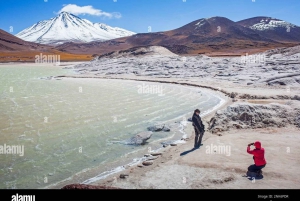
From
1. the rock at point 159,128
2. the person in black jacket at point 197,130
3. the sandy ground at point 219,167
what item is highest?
the person in black jacket at point 197,130

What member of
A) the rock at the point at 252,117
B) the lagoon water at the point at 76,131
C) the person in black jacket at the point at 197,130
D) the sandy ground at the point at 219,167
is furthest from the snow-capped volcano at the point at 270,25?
the person in black jacket at the point at 197,130

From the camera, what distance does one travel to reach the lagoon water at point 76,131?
27.0 feet

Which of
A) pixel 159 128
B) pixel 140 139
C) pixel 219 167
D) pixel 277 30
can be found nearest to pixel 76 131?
pixel 140 139

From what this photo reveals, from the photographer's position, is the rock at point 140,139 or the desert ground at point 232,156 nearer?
the desert ground at point 232,156

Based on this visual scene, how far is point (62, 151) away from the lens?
9891 millimetres

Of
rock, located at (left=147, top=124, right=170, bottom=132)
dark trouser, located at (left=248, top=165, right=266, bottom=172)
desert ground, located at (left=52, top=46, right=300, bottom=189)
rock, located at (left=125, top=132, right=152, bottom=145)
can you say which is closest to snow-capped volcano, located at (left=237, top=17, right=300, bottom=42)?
desert ground, located at (left=52, top=46, right=300, bottom=189)

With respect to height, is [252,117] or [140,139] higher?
[252,117]

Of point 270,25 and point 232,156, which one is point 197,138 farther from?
point 270,25

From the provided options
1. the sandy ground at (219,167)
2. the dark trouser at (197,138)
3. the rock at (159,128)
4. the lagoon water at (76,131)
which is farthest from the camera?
the rock at (159,128)

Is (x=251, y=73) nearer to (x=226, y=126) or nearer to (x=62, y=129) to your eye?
(x=226, y=126)

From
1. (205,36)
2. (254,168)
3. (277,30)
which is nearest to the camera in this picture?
(254,168)

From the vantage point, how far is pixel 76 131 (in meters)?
12.4

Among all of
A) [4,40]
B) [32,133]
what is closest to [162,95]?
[32,133]

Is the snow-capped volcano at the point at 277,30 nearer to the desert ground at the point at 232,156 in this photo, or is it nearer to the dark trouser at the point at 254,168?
the desert ground at the point at 232,156
